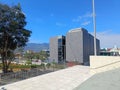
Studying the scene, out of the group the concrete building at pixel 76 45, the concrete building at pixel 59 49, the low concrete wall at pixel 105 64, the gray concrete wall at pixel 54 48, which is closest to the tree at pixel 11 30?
the low concrete wall at pixel 105 64

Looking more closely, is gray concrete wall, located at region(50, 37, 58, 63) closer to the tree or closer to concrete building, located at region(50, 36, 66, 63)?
concrete building, located at region(50, 36, 66, 63)

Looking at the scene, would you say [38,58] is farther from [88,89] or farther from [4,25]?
[88,89]

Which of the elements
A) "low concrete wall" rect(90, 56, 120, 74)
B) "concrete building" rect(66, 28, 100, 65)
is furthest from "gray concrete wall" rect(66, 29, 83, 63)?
"low concrete wall" rect(90, 56, 120, 74)

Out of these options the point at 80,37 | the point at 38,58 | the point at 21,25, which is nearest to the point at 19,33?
the point at 21,25

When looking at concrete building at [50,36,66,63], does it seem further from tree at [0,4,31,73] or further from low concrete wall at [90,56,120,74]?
low concrete wall at [90,56,120,74]

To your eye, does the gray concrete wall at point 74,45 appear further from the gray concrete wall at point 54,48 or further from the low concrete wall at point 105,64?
the low concrete wall at point 105,64

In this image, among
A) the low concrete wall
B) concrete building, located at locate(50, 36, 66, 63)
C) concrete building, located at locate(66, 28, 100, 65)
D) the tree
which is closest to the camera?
the low concrete wall

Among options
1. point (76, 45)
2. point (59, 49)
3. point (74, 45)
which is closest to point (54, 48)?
point (59, 49)

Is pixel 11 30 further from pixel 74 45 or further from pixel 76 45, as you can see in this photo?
pixel 74 45

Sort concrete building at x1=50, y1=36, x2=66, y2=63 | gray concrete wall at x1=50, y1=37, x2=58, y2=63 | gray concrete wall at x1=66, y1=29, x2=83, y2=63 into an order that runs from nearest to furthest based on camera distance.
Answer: gray concrete wall at x1=66, y1=29, x2=83, y2=63 → concrete building at x1=50, y1=36, x2=66, y2=63 → gray concrete wall at x1=50, y1=37, x2=58, y2=63

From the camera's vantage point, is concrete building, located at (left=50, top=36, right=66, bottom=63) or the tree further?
concrete building, located at (left=50, top=36, right=66, bottom=63)

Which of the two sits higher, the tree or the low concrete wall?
the tree

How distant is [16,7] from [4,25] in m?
2.04

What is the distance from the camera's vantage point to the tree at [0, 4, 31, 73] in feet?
52.7
